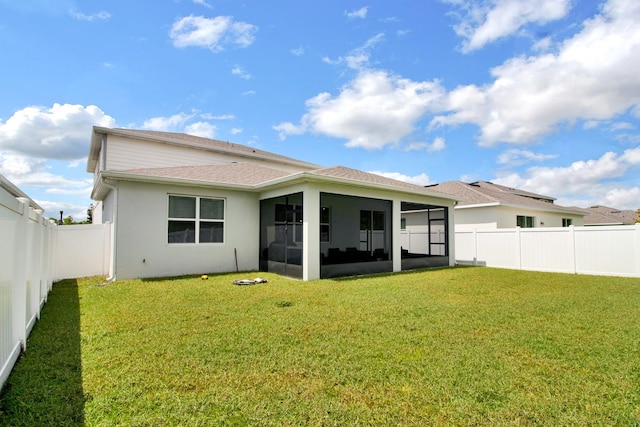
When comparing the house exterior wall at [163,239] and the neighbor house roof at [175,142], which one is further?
the neighbor house roof at [175,142]

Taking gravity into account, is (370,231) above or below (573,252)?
above

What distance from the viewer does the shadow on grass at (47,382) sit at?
7.82 ft

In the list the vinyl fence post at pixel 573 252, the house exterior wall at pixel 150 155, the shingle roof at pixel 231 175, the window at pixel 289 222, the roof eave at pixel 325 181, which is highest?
the house exterior wall at pixel 150 155

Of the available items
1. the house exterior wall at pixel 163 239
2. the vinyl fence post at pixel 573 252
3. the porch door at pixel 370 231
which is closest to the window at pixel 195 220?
the house exterior wall at pixel 163 239

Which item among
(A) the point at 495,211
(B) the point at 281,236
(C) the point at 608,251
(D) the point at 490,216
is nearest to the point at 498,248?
(D) the point at 490,216

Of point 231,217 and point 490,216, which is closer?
point 231,217

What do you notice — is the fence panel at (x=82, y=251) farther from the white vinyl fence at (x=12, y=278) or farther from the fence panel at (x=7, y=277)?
the fence panel at (x=7, y=277)

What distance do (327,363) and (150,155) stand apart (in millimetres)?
14424

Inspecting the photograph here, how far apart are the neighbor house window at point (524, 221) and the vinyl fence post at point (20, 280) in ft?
62.9

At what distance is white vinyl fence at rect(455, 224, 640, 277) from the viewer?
10.3 m

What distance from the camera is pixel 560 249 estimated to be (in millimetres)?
11680

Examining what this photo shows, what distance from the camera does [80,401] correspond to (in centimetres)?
259

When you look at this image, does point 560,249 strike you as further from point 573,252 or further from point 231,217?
point 231,217

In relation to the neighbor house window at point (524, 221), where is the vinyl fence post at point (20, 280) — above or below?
below
